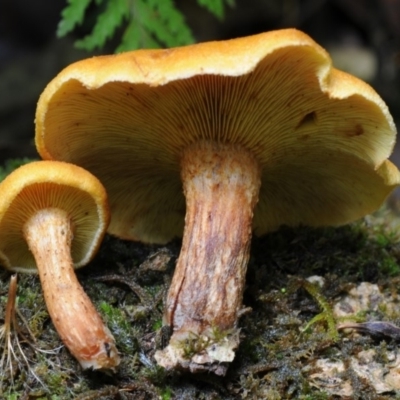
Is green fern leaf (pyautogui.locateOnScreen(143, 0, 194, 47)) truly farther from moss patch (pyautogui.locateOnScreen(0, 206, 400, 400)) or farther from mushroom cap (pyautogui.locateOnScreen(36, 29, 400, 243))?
moss patch (pyautogui.locateOnScreen(0, 206, 400, 400))

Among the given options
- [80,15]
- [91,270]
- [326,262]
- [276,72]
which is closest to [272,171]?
[326,262]

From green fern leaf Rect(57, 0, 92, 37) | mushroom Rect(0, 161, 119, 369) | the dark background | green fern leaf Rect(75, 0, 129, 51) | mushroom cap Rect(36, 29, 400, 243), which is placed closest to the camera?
mushroom cap Rect(36, 29, 400, 243)

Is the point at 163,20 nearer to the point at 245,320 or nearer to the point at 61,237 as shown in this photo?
the point at 61,237

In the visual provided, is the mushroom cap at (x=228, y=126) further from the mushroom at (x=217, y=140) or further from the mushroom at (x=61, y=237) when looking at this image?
the mushroom at (x=61, y=237)

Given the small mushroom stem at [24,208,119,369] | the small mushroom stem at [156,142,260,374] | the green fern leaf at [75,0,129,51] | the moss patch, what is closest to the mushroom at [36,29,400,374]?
the small mushroom stem at [156,142,260,374]

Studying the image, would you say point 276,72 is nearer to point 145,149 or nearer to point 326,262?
point 145,149

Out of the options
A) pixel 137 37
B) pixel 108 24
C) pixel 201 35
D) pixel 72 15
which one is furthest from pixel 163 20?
pixel 201 35

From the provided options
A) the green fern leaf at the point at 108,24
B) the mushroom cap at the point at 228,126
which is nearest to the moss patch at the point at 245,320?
the mushroom cap at the point at 228,126
